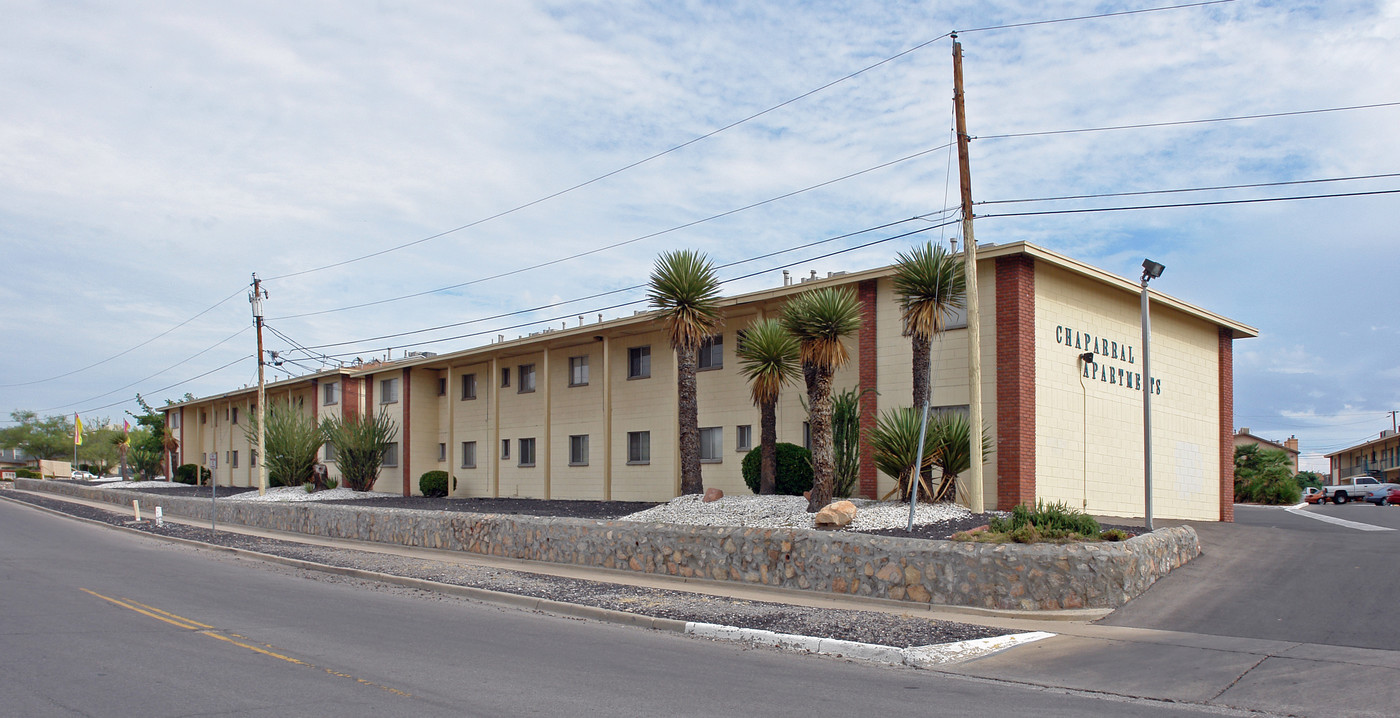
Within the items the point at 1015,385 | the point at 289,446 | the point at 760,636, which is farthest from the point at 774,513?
the point at 289,446

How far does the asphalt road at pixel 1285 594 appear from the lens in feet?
38.4

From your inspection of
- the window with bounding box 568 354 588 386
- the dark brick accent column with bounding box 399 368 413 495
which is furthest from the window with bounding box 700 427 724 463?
the dark brick accent column with bounding box 399 368 413 495

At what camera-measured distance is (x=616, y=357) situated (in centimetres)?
3153

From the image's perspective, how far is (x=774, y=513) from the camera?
20.8 m

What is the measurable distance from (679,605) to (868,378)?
10.4 m

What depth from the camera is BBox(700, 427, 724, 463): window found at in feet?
90.8

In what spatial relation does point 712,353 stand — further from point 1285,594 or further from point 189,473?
point 189,473

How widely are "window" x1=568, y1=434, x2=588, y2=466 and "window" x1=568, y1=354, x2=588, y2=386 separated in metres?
1.90

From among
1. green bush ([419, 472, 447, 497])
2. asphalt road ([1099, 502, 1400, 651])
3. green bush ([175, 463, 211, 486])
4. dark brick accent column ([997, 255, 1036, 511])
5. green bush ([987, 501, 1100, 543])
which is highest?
dark brick accent column ([997, 255, 1036, 511])

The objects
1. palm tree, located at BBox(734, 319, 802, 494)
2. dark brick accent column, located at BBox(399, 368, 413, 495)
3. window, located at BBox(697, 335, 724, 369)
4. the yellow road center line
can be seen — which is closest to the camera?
the yellow road center line

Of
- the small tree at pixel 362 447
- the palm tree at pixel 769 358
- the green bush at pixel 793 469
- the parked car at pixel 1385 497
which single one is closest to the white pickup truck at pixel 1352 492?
the parked car at pixel 1385 497

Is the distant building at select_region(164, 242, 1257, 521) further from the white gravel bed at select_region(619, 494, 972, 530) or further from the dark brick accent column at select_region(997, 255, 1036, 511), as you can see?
the white gravel bed at select_region(619, 494, 972, 530)

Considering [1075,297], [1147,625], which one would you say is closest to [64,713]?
[1147,625]

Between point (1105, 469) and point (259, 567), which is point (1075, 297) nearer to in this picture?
point (1105, 469)
